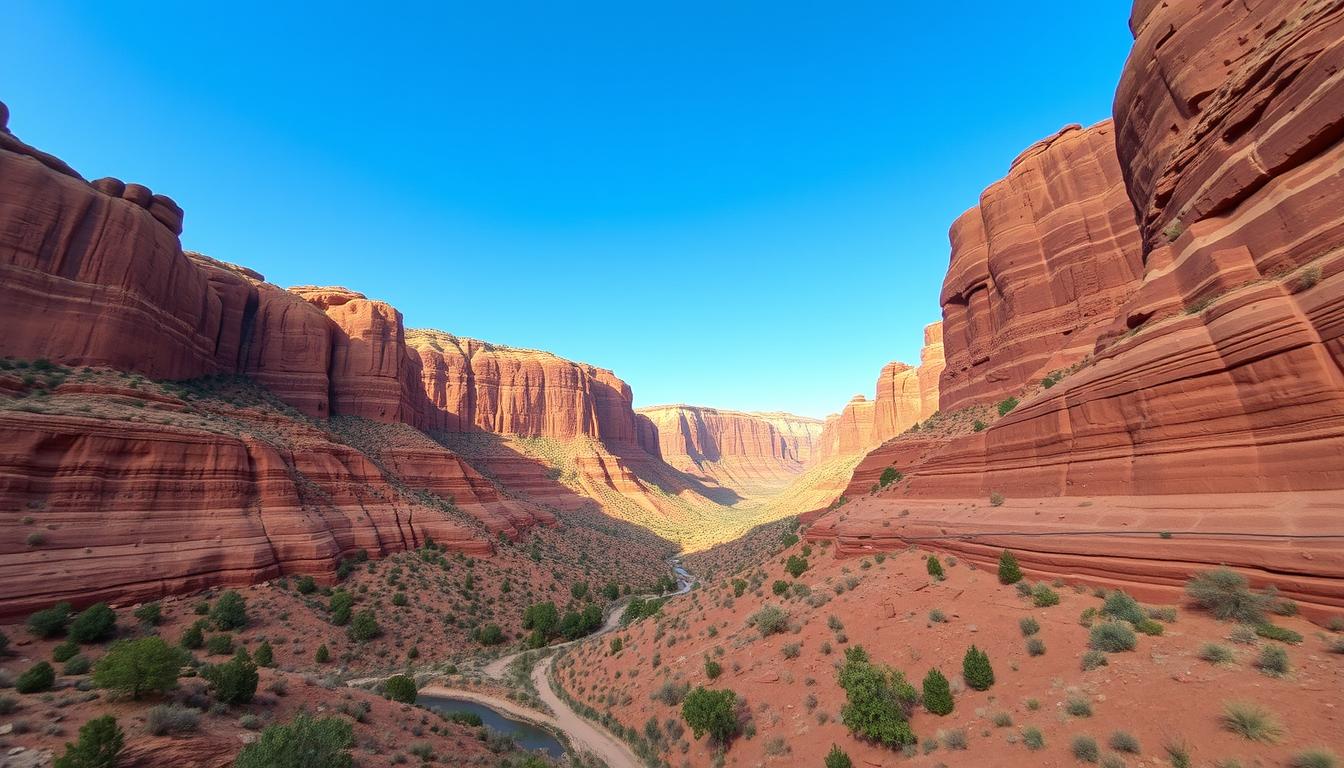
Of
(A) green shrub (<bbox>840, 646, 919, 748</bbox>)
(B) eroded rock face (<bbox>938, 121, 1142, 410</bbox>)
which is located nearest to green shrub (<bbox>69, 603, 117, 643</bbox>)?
(A) green shrub (<bbox>840, 646, 919, 748</bbox>)

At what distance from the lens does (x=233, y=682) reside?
12688 mm

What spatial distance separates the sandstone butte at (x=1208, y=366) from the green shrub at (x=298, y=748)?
759 inches

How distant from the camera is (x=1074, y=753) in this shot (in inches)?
327

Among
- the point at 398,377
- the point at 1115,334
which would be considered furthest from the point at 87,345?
the point at 1115,334

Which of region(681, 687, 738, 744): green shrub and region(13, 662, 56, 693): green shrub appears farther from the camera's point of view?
region(681, 687, 738, 744): green shrub

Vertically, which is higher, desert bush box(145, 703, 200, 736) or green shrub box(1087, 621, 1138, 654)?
green shrub box(1087, 621, 1138, 654)

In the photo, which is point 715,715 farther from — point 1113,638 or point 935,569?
point 1113,638

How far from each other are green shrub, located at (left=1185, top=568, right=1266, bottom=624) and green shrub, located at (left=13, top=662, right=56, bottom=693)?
87.3 feet

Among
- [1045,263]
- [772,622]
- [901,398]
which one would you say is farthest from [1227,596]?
[901,398]

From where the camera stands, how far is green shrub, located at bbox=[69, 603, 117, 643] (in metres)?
19.1

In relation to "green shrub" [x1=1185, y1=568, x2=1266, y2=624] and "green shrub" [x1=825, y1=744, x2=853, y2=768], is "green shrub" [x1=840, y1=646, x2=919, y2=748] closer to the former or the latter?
"green shrub" [x1=825, y1=744, x2=853, y2=768]

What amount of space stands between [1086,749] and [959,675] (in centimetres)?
435

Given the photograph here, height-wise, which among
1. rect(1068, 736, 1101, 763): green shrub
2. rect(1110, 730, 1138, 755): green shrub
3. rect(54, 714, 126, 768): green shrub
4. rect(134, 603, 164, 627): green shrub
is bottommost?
rect(134, 603, 164, 627): green shrub

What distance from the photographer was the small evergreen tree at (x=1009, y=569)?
14757mm
